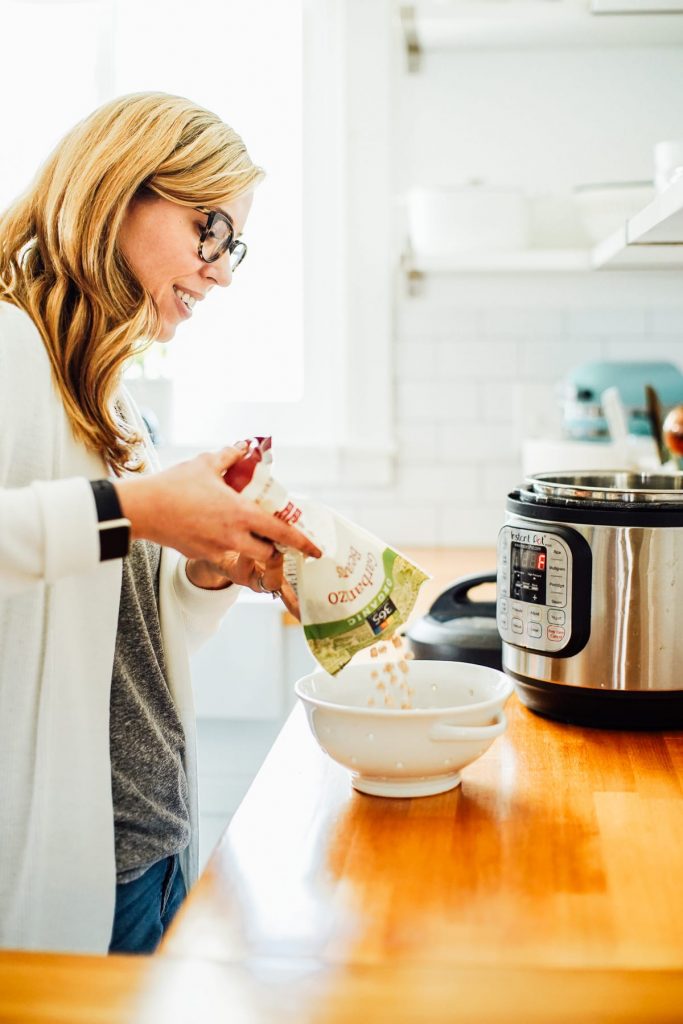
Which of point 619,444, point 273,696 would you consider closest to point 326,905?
point 273,696

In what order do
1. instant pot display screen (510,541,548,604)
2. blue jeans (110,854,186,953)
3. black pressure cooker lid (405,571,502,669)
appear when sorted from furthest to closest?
black pressure cooker lid (405,571,502,669)
instant pot display screen (510,541,548,604)
blue jeans (110,854,186,953)

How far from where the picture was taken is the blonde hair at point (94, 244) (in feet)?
3.84

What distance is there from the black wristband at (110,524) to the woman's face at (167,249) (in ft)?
1.32

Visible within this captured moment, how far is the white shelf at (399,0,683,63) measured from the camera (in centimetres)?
218

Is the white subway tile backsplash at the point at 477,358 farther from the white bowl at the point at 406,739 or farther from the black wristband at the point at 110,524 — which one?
the black wristband at the point at 110,524

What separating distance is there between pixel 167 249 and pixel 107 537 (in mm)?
464

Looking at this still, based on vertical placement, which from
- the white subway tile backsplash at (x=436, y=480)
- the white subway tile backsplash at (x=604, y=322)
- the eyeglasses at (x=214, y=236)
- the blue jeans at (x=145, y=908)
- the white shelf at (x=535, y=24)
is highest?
the white shelf at (x=535, y=24)

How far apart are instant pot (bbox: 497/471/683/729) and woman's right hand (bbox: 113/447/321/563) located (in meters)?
0.35

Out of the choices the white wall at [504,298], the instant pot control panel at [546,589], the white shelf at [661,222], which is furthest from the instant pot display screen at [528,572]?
the white wall at [504,298]

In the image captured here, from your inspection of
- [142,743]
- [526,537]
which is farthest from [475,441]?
[142,743]

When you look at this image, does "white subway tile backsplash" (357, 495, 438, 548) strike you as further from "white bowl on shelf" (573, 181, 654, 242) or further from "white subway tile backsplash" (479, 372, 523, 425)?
"white bowl on shelf" (573, 181, 654, 242)

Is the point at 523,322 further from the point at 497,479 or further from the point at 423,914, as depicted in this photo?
the point at 423,914

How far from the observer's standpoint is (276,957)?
2.47 ft

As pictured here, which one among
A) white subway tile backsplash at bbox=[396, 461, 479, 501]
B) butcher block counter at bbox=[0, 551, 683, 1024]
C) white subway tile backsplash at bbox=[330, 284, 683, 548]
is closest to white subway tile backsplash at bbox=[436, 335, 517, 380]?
white subway tile backsplash at bbox=[330, 284, 683, 548]
